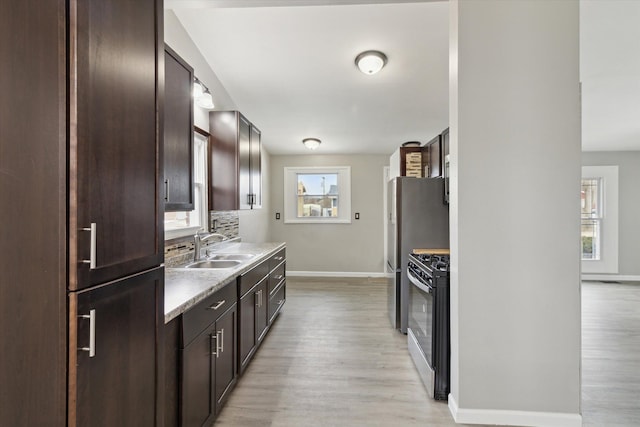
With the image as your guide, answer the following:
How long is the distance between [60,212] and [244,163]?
2784 millimetres

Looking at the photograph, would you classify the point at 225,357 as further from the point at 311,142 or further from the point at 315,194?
the point at 315,194

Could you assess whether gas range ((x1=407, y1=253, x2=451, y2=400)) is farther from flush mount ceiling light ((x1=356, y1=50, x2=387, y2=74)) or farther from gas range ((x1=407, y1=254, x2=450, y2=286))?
flush mount ceiling light ((x1=356, y1=50, x2=387, y2=74))

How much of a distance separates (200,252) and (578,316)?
274 centimetres

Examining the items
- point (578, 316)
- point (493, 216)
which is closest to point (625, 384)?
point (578, 316)

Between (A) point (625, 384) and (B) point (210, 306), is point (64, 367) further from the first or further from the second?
(A) point (625, 384)

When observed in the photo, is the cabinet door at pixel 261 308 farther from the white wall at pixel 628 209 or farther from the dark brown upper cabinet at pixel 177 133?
the white wall at pixel 628 209

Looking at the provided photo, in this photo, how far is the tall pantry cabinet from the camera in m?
0.82

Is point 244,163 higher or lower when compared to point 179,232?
higher

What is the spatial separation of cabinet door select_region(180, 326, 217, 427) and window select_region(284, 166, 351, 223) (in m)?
4.45

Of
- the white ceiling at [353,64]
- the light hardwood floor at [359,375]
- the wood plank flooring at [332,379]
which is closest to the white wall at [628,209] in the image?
the white ceiling at [353,64]

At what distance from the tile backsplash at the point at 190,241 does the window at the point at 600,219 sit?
5.80 meters

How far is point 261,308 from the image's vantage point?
2.97 metres

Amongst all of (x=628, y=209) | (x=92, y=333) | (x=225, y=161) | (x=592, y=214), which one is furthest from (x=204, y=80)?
(x=628, y=209)

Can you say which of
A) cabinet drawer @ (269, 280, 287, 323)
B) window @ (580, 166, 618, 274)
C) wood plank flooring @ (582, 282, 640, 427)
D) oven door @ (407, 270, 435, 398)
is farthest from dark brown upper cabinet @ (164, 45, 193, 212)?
window @ (580, 166, 618, 274)
